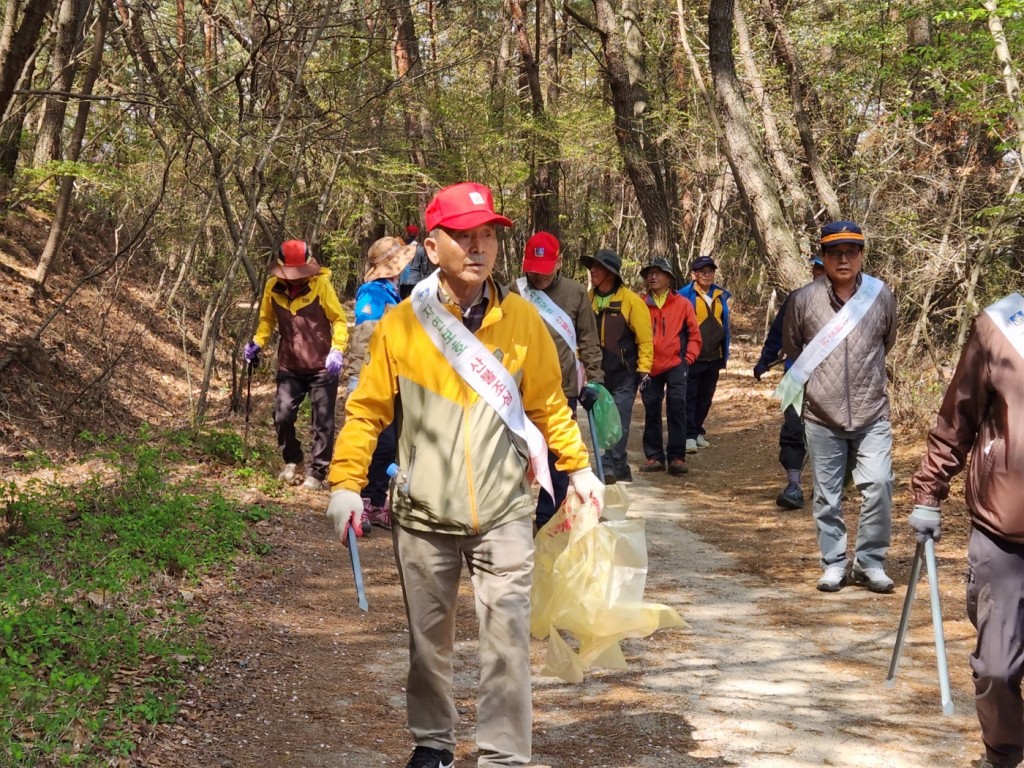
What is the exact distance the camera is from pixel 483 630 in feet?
13.8

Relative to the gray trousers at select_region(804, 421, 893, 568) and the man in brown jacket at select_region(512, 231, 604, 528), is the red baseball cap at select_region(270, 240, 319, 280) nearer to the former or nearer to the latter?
the man in brown jacket at select_region(512, 231, 604, 528)

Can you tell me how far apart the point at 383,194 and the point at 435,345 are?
1550 centimetres

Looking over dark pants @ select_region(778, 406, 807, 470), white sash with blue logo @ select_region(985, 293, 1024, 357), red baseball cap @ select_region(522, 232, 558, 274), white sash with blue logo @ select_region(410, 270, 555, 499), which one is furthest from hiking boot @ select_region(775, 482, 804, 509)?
white sash with blue logo @ select_region(410, 270, 555, 499)

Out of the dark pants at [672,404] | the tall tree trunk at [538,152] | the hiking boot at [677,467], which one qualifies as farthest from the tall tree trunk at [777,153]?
the tall tree trunk at [538,152]

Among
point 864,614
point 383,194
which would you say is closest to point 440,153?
point 383,194

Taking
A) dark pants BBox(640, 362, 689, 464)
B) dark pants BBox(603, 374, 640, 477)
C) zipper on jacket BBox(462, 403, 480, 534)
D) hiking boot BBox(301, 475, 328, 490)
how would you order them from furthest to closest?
dark pants BBox(640, 362, 689, 464)
dark pants BBox(603, 374, 640, 477)
hiking boot BBox(301, 475, 328, 490)
zipper on jacket BBox(462, 403, 480, 534)

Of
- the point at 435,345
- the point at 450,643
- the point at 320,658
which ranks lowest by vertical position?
the point at 320,658

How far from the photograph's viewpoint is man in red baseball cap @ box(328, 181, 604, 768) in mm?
4102

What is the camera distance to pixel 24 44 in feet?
23.2

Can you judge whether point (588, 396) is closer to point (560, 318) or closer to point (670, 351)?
point (560, 318)

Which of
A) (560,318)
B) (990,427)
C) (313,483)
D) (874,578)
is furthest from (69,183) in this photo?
(990,427)

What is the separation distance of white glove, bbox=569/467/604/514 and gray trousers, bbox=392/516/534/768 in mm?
237

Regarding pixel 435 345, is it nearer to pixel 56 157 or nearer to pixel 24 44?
Result: pixel 24 44

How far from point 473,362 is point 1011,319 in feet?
6.37
